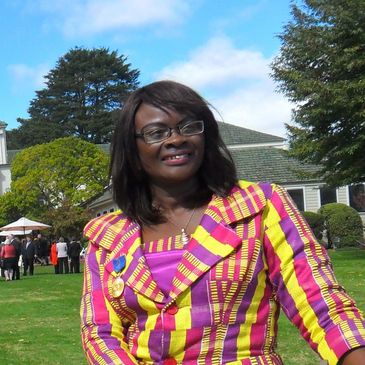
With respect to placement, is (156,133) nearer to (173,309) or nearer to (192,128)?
(192,128)

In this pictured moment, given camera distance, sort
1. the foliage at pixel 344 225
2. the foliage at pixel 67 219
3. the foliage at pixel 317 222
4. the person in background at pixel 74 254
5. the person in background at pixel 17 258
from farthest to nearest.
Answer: the foliage at pixel 67 219, the foliage at pixel 317 222, the foliage at pixel 344 225, the person in background at pixel 74 254, the person in background at pixel 17 258

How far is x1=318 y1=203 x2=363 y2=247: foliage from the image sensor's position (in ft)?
122

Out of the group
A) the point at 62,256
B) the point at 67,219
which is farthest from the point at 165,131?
the point at 67,219

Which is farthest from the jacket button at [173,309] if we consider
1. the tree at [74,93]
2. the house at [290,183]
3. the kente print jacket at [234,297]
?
the tree at [74,93]

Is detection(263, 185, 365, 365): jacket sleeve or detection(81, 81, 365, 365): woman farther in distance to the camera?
detection(81, 81, 365, 365): woman

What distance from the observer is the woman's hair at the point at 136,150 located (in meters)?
2.35

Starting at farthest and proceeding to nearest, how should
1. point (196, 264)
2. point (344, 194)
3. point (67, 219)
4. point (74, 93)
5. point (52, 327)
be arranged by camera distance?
point (74, 93) → point (67, 219) → point (344, 194) → point (52, 327) → point (196, 264)

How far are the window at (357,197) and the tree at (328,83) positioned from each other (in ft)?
49.9

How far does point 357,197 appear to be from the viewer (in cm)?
4172

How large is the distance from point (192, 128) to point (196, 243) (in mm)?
402

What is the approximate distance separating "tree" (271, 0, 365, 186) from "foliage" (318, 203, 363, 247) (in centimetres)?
1096

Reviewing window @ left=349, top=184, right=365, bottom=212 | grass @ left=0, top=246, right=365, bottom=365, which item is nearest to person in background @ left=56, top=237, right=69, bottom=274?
grass @ left=0, top=246, right=365, bottom=365

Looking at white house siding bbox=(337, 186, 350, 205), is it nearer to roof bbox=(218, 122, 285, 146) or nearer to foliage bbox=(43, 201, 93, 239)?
foliage bbox=(43, 201, 93, 239)

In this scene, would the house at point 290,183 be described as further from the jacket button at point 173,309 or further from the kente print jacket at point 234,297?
the jacket button at point 173,309
